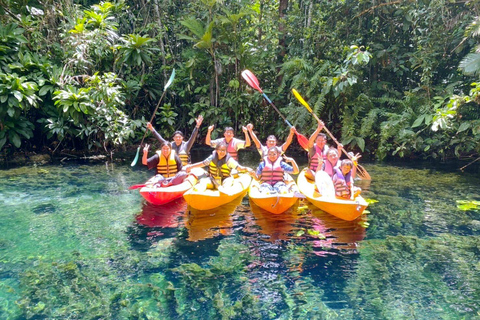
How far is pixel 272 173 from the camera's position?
→ 584 centimetres

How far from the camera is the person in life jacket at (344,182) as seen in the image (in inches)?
211

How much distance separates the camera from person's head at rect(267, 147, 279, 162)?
584 centimetres

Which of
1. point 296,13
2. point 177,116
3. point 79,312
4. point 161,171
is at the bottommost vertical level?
point 79,312

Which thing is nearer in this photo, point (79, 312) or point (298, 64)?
point (79, 312)

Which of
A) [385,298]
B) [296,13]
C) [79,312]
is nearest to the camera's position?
[79,312]

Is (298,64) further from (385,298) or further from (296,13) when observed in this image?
(385,298)

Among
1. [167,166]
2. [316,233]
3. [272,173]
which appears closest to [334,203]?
[316,233]

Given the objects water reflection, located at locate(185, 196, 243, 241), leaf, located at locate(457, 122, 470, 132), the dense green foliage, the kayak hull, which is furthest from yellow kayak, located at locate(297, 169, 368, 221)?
leaf, located at locate(457, 122, 470, 132)

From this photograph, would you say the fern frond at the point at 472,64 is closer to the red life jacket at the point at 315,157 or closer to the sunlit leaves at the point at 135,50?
the red life jacket at the point at 315,157

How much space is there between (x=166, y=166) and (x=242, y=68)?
17.2ft

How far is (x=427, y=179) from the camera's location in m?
7.61

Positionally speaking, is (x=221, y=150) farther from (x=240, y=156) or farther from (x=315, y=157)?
(x=240, y=156)

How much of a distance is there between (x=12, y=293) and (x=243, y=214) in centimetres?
311

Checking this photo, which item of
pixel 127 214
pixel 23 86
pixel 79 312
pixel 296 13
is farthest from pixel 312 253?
pixel 296 13
